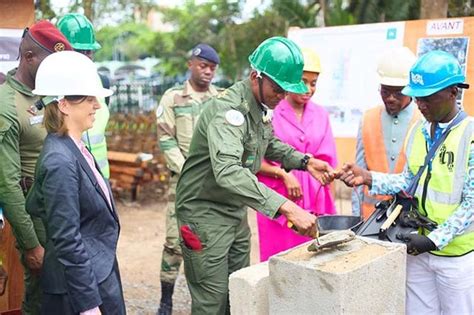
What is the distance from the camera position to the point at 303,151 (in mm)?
4207

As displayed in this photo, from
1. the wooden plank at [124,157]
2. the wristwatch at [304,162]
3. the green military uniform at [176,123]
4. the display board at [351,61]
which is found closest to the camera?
the wristwatch at [304,162]

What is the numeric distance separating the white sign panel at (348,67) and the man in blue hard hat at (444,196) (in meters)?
2.96

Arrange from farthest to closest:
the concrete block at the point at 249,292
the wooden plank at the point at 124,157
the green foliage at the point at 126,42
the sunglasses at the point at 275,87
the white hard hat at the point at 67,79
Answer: the green foliage at the point at 126,42, the wooden plank at the point at 124,157, the sunglasses at the point at 275,87, the concrete block at the point at 249,292, the white hard hat at the point at 67,79

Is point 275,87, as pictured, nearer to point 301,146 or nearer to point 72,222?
point 301,146

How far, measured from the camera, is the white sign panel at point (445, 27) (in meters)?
5.21

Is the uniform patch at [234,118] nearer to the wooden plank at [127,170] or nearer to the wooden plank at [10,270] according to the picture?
the wooden plank at [10,270]

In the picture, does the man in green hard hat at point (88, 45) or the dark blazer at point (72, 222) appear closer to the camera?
the dark blazer at point (72, 222)

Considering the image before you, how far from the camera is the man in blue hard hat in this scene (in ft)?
9.27

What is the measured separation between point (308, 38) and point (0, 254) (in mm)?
3797

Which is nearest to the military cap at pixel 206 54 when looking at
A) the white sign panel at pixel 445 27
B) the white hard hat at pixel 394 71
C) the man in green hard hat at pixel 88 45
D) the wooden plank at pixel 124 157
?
the man in green hard hat at pixel 88 45

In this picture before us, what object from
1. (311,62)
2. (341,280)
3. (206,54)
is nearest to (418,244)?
(341,280)

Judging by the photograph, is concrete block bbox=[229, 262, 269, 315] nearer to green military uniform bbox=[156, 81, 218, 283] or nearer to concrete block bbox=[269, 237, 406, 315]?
concrete block bbox=[269, 237, 406, 315]

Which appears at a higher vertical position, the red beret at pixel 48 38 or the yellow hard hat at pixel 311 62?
the red beret at pixel 48 38

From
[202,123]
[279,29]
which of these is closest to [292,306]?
[202,123]
